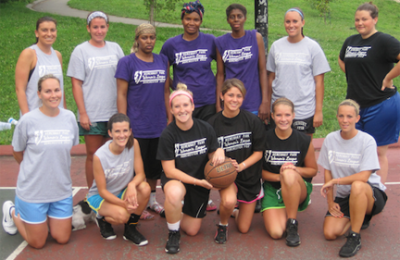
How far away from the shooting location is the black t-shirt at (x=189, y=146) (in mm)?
4547

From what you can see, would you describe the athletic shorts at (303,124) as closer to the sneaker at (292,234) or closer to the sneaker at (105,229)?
the sneaker at (292,234)

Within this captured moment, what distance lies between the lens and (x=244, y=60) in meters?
5.22

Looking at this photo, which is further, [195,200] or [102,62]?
[102,62]

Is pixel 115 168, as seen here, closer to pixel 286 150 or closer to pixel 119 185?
pixel 119 185

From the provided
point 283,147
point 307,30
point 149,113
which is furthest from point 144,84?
point 307,30

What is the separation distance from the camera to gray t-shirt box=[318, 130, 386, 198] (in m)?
4.46

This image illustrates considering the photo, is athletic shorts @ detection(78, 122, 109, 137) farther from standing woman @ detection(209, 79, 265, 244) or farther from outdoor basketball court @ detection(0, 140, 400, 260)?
standing woman @ detection(209, 79, 265, 244)

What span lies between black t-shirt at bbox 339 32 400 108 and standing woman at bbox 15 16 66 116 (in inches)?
144

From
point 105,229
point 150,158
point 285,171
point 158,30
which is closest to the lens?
point 285,171

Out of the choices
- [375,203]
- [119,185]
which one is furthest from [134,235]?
[375,203]

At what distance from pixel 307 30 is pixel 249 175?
2020cm

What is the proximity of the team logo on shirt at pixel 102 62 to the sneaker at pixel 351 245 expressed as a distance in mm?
3352

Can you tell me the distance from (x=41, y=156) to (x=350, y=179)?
3336 mm

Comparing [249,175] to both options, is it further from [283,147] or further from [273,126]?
[273,126]
